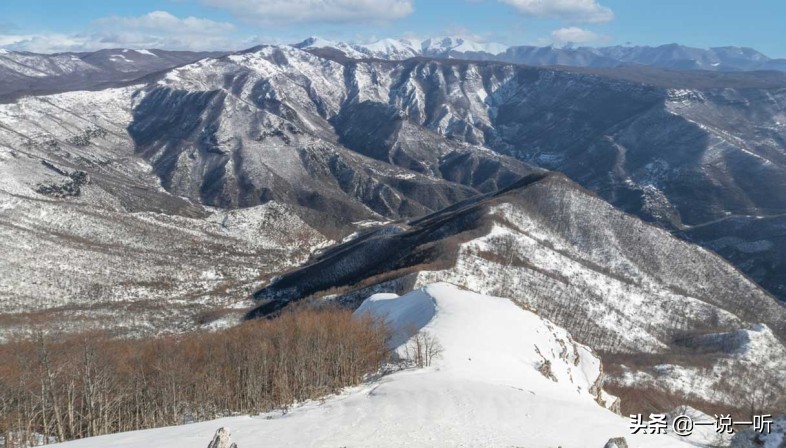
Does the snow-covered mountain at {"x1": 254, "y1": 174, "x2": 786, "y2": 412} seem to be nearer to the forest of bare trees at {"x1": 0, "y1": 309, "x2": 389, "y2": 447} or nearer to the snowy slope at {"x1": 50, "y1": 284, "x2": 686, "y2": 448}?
the snowy slope at {"x1": 50, "y1": 284, "x2": 686, "y2": 448}

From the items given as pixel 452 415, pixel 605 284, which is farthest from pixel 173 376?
pixel 605 284

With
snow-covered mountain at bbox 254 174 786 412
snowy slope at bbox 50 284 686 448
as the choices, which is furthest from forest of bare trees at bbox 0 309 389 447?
snow-covered mountain at bbox 254 174 786 412

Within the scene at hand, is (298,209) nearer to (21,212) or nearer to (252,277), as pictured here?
(252,277)

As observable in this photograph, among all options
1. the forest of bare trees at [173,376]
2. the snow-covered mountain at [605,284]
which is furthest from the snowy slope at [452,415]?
the snow-covered mountain at [605,284]

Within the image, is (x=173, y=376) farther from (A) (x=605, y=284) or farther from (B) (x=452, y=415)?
(A) (x=605, y=284)

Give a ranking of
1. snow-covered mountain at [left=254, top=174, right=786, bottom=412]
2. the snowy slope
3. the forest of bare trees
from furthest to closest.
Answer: snow-covered mountain at [left=254, top=174, right=786, bottom=412], the forest of bare trees, the snowy slope

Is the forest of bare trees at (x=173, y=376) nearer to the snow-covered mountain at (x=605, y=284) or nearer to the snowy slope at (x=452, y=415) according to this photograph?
the snowy slope at (x=452, y=415)
